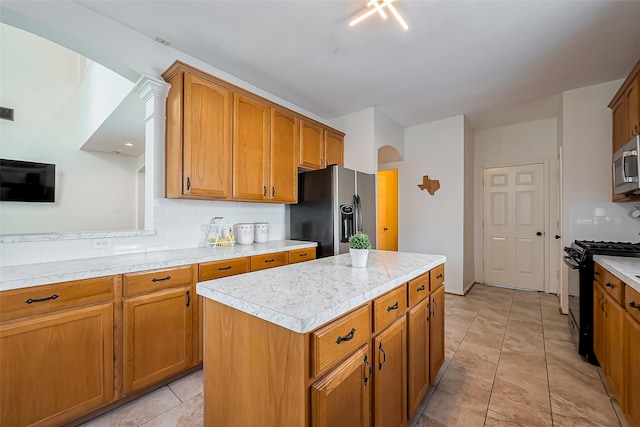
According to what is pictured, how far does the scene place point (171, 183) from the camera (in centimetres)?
217

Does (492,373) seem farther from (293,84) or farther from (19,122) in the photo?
(19,122)

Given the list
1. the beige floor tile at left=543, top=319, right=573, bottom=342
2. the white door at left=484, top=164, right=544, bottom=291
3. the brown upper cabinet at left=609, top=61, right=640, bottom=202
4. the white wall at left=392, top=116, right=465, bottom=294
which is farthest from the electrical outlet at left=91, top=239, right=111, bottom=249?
the white door at left=484, top=164, right=544, bottom=291

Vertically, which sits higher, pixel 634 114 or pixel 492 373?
pixel 634 114

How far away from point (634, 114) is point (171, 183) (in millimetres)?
3955

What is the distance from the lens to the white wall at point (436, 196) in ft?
12.6

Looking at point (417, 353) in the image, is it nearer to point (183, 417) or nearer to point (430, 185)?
point (183, 417)

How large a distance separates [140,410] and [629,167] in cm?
405

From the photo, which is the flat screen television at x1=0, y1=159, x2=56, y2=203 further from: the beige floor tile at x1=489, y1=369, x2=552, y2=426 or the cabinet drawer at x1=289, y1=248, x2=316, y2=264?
the beige floor tile at x1=489, y1=369, x2=552, y2=426

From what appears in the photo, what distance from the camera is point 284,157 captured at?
116 inches

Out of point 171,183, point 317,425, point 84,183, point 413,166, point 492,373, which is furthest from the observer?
point 84,183

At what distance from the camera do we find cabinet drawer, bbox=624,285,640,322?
131cm

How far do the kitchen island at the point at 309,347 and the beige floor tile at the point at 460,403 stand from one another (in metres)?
0.33

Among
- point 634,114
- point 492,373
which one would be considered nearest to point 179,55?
point 492,373

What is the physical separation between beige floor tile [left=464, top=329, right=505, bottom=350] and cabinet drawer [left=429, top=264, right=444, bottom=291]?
1155 mm
